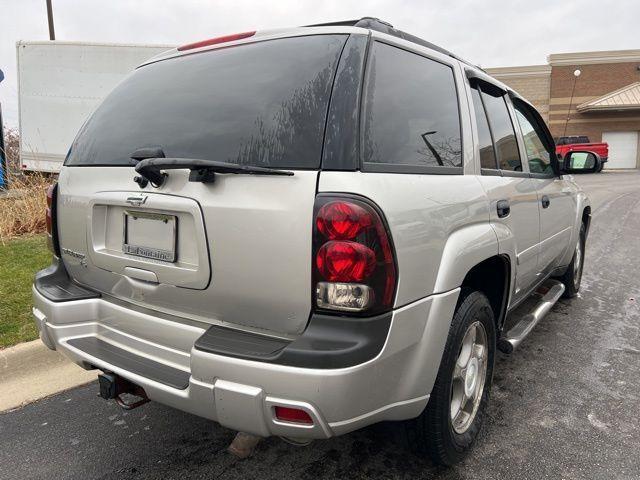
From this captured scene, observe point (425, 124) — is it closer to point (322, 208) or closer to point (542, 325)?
point (322, 208)

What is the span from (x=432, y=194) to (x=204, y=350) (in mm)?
1035

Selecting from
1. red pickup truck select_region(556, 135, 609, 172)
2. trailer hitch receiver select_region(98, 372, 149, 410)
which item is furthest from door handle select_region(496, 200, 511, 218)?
red pickup truck select_region(556, 135, 609, 172)

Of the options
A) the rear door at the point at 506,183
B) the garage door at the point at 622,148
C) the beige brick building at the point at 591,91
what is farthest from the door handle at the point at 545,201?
the garage door at the point at 622,148

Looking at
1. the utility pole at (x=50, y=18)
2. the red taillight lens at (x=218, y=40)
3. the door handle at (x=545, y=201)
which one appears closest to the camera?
the red taillight lens at (x=218, y=40)

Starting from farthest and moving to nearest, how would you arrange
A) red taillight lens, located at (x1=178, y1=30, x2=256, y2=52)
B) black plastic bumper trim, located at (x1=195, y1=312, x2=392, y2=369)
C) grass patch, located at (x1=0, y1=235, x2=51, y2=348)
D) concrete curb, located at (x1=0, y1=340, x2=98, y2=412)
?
grass patch, located at (x1=0, y1=235, x2=51, y2=348), concrete curb, located at (x1=0, y1=340, x2=98, y2=412), red taillight lens, located at (x1=178, y1=30, x2=256, y2=52), black plastic bumper trim, located at (x1=195, y1=312, x2=392, y2=369)

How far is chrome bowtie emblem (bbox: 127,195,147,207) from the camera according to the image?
189 centimetres

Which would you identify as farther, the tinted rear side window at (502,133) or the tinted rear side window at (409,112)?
the tinted rear side window at (502,133)

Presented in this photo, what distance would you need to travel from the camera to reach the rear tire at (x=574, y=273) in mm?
4660

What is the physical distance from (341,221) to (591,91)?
39730 mm

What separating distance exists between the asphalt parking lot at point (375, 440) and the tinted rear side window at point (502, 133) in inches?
55.5

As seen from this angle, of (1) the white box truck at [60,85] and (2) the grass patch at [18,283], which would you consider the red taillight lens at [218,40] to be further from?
(1) the white box truck at [60,85]

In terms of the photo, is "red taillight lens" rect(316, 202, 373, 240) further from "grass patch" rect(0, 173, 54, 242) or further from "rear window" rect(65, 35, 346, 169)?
"grass patch" rect(0, 173, 54, 242)

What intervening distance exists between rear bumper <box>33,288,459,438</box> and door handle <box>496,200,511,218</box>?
72cm

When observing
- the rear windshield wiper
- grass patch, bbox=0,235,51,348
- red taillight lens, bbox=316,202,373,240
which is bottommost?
grass patch, bbox=0,235,51,348
